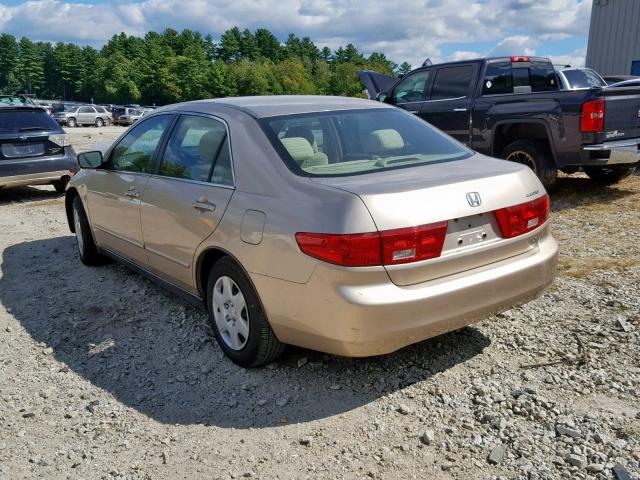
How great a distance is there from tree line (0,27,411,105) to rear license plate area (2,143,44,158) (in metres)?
89.3

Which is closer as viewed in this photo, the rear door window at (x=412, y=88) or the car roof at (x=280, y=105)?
the car roof at (x=280, y=105)

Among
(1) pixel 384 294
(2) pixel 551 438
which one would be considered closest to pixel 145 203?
(1) pixel 384 294

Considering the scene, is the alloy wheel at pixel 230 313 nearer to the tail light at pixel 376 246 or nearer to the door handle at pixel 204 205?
the door handle at pixel 204 205

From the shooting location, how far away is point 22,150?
9469mm

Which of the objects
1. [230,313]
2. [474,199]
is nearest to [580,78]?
[474,199]

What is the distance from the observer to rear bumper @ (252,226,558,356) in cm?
291

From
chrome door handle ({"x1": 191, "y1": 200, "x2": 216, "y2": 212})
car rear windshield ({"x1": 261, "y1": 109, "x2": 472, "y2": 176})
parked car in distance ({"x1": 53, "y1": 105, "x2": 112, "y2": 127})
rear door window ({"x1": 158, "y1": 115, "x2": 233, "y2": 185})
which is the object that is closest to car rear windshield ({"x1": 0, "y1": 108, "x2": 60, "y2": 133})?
rear door window ({"x1": 158, "y1": 115, "x2": 233, "y2": 185})

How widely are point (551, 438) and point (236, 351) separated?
1.79 meters

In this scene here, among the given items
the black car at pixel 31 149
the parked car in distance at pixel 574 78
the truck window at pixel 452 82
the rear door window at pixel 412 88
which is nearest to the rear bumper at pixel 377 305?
the truck window at pixel 452 82

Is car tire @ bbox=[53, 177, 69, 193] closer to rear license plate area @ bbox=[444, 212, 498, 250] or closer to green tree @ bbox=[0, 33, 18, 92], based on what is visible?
rear license plate area @ bbox=[444, 212, 498, 250]

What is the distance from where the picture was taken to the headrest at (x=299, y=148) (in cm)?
343

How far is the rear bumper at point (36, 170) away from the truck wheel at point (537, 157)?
22.4 feet

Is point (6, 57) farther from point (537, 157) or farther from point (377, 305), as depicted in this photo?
point (377, 305)

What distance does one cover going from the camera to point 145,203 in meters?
4.40
